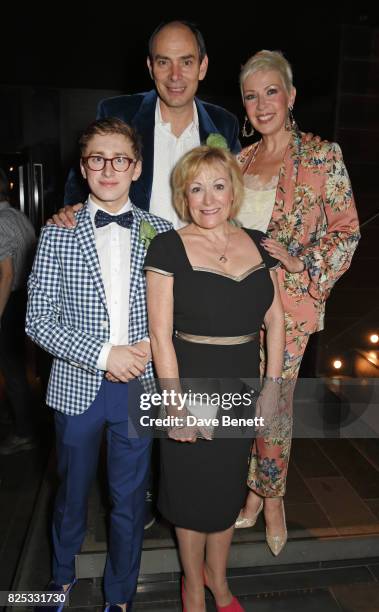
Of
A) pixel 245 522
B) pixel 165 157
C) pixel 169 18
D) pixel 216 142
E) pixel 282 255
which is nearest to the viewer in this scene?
pixel 216 142

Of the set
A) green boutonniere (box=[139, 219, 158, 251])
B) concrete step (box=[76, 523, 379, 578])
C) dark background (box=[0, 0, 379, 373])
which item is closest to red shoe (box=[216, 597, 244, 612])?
concrete step (box=[76, 523, 379, 578])

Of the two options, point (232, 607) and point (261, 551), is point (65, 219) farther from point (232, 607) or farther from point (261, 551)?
point (261, 551)

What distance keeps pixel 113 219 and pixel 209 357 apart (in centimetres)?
54

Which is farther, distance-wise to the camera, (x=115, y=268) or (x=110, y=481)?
(x=110, y=481)

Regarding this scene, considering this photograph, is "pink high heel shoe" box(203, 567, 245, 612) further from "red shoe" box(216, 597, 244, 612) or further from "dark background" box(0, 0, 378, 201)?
"dark background" box(0, 0, 378, 201)

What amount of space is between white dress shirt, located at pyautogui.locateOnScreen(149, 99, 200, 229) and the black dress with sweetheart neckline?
478mm

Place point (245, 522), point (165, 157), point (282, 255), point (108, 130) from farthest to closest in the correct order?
point (245, 522) < point (165, 157) < point (282, 255) < point (108, 130)

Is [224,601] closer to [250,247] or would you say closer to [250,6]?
[250,247]

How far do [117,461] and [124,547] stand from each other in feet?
1.07

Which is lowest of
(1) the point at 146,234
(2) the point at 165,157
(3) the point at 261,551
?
(3) the point at 261,551

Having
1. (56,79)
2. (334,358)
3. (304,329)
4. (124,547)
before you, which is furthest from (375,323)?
(56,79)

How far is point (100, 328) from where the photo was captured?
5.69ft

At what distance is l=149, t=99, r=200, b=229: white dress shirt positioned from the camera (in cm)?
219

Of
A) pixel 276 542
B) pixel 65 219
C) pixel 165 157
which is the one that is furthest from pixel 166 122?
pixel 276 542
